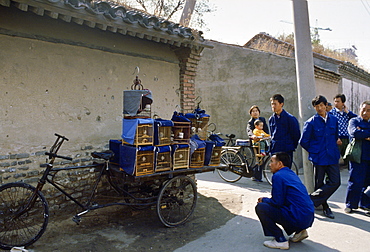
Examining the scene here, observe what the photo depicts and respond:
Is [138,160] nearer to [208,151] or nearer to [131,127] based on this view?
[131,127]

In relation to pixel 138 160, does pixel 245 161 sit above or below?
below

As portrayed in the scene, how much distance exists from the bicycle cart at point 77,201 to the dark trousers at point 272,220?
1.35 metres

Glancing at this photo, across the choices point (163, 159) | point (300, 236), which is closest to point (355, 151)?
point (300, 236)

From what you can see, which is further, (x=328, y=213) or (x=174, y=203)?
(x=328, y=213)

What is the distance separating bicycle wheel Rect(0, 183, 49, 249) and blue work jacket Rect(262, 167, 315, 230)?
10.1 ft

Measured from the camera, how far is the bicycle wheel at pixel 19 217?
407 cm

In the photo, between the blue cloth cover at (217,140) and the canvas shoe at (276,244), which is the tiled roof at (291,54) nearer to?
the blue cloth cover at (217,140)

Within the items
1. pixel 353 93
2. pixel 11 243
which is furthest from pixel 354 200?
pixel 353 93

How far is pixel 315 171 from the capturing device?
18.4ft

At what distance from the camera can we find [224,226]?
202 inches

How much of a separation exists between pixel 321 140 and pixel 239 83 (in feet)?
21.8

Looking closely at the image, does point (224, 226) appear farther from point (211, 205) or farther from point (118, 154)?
point (118, 154)

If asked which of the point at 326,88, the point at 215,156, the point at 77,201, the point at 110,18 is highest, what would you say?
the point at 110,18

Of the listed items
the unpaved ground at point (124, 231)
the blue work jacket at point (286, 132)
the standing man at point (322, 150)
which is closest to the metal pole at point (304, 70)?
the blue work jacket at point (286, 132)
